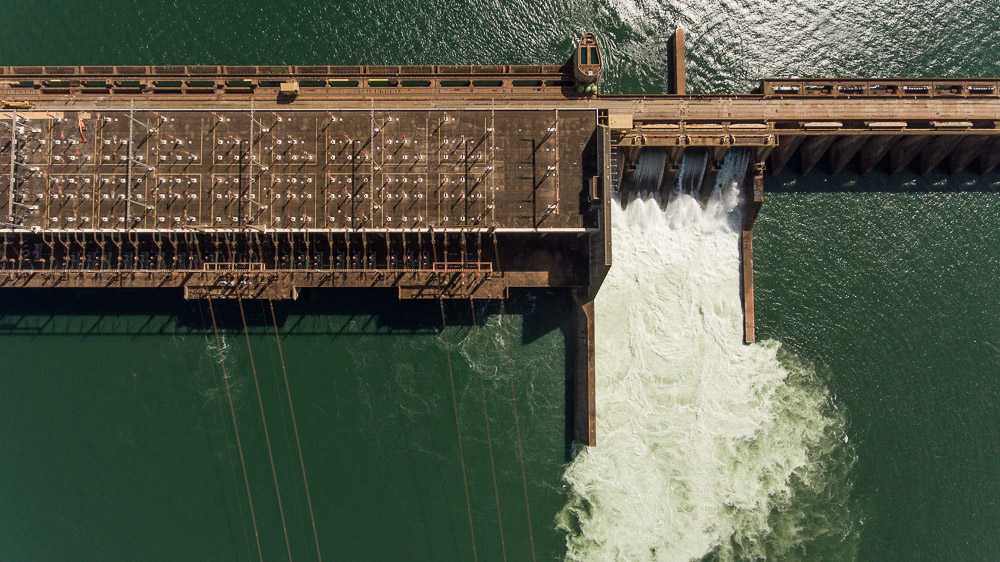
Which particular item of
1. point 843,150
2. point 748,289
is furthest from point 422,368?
point 843,150

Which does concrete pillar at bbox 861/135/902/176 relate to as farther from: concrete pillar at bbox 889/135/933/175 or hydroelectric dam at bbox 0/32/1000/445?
hydroelectric dam at bbox 0/32/1000/445

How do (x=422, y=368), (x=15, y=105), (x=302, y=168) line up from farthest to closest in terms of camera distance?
(x=422, y=368) → (x=15, y=105) → (x=302, y=168)

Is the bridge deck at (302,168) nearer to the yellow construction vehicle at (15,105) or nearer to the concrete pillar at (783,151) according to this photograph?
the yellow construction vehicle at (15,105)

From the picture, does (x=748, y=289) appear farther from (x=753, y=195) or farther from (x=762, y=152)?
(x=762, y=152)

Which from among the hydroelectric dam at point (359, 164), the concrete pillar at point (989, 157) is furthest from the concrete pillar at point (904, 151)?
the concrete pillar at point (989, 157)

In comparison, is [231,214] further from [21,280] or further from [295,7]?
[295,7]

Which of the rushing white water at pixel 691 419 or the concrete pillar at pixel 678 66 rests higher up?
the concrete pillar at pixel 678 66
